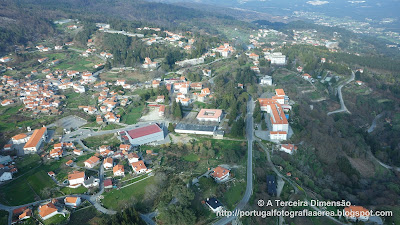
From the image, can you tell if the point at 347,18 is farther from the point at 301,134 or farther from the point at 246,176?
the point at 246,176

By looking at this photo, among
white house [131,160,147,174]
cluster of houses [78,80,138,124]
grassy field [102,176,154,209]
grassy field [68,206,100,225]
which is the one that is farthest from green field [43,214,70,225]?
cluster of houses [78,80,138,124]

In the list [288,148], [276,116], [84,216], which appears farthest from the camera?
[276,116]

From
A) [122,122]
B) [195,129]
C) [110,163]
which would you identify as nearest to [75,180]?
[110,163]

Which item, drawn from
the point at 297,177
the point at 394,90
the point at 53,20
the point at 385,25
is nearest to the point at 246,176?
the point at 297,177

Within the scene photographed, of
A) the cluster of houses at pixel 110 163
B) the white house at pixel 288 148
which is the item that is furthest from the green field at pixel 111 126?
the white house at pixel 288 148

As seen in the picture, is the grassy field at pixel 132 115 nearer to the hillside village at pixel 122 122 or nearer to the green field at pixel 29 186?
the hillside village at pixel 122 122

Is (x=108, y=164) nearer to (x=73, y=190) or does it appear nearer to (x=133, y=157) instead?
(x=133, y=157)

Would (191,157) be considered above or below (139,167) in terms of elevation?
below
